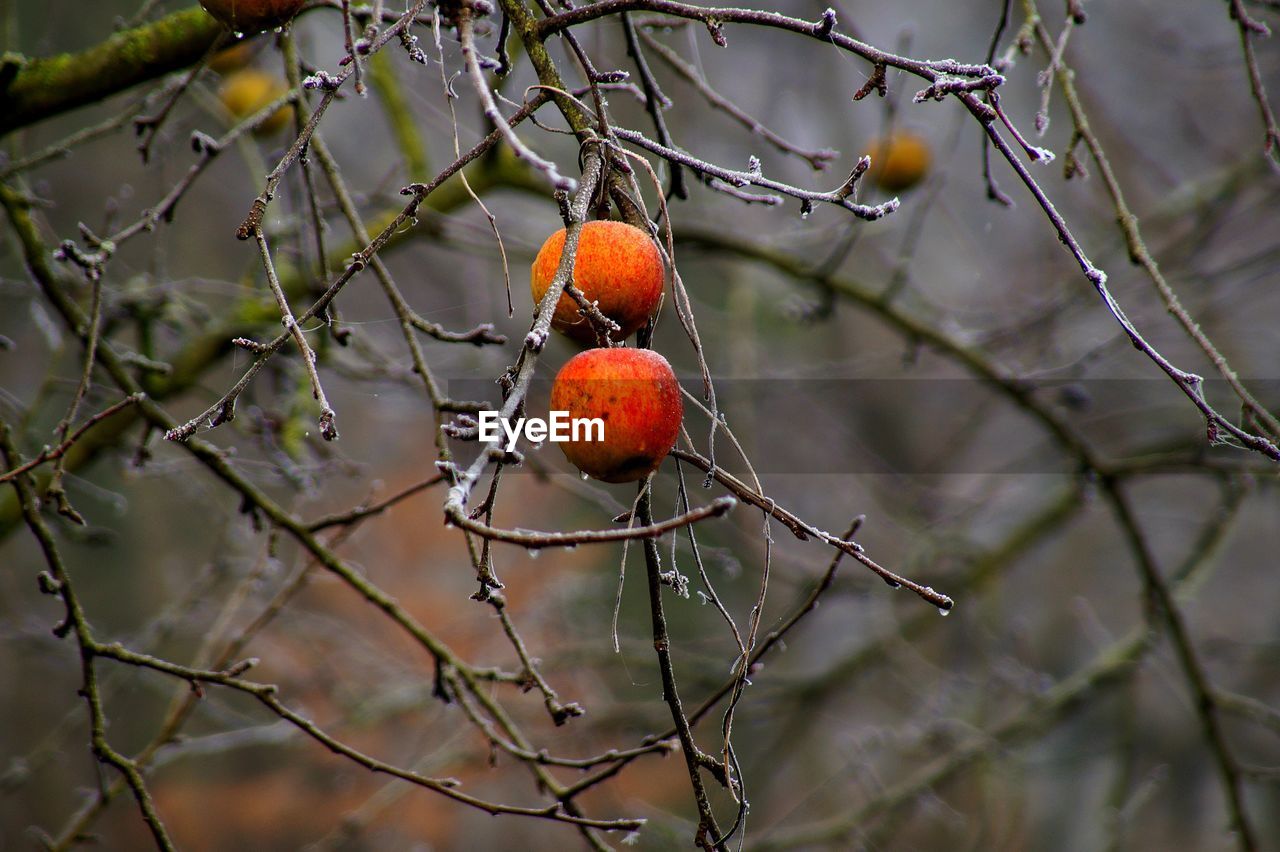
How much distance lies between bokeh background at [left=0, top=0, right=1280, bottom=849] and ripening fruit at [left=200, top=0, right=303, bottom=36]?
892 millimetres

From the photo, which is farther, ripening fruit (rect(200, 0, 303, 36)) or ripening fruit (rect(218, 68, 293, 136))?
ripening fruit (rect(218, 68, 293, 136))

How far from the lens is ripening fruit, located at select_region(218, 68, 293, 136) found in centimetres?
296

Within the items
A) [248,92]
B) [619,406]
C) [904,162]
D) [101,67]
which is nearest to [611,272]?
[619,406]

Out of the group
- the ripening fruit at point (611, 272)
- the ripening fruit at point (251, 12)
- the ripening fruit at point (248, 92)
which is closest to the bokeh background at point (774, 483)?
the ripening fruit at point (248, 92)

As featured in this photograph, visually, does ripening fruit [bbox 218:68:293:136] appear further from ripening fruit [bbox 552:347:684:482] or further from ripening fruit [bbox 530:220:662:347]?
ripening fruit [bbox 552:347:684:482]

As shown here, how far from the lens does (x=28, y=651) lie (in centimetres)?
305

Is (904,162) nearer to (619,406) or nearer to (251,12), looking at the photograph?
(251,12)

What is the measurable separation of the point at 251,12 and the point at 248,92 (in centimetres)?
207

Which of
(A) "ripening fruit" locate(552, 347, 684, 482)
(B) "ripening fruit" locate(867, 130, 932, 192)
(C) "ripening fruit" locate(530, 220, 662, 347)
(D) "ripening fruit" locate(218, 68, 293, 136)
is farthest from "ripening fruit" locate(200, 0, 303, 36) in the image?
(B) "ripening fruit" locate(867, 130, 932, 192)

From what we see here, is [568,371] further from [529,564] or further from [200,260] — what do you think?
[529,564]

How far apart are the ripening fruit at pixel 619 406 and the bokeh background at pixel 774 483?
0.17 metres

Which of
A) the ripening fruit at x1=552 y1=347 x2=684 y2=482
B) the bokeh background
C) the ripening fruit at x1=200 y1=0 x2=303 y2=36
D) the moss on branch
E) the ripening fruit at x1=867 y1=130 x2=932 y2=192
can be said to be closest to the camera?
the ripening fruit at x1=552 y1=347 x2=684 y2=482

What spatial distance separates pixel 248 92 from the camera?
3.11 meters

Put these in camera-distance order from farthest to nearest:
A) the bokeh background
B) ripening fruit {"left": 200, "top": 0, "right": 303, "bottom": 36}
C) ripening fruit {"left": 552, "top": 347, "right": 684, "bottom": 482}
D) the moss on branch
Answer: the bokeh background, the moss on branch, ripening fruit {"left": 200, "top": 0, "right": 303, "bottom": 36}, ripening fruit {"left": 552, "top": 347, "right": 684, "bottom": 482}
